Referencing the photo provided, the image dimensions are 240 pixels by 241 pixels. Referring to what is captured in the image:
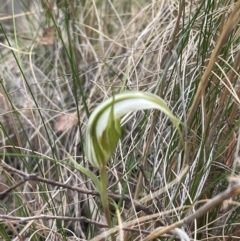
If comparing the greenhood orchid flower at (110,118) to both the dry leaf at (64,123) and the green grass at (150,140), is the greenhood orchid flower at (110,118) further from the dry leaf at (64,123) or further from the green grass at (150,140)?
the dry leaf at (64,123)

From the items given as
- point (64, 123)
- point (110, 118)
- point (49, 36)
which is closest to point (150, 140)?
point (110, 118)

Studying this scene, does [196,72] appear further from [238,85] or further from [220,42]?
[220,42]

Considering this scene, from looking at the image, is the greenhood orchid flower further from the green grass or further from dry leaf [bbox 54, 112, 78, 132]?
dry leaf [bbox 54, 112, 78, 132]

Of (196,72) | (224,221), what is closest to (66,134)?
(196,72)

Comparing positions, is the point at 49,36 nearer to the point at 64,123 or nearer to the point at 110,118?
the point at 64,123

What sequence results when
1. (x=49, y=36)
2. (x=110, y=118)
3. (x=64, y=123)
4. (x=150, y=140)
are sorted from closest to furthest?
(x=110, y=118), (x=150, y=140), (x=64, y=123), (x=49, y=36)

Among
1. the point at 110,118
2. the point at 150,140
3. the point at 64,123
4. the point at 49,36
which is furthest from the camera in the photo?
the point at 49,36
